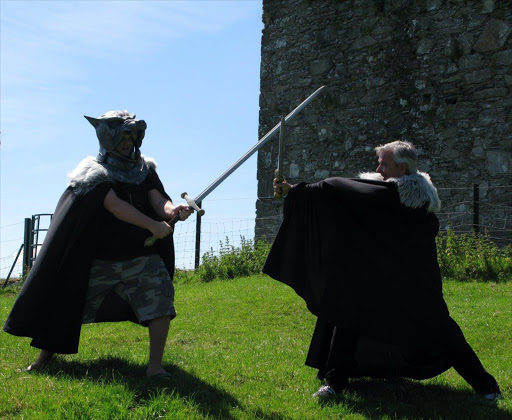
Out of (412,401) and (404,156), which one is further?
(404,156)

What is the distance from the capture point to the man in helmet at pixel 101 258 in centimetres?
477

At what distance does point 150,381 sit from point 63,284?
98 centimetres

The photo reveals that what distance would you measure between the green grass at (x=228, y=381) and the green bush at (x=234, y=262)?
3.76 meters

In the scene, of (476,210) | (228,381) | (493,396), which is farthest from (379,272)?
(476,210)

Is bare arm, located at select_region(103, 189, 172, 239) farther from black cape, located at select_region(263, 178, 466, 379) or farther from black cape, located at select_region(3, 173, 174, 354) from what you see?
black cape, located at select_region(263, 178, 466, 379)

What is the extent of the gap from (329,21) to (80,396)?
10.1 metres

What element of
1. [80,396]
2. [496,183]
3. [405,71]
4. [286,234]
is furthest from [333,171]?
[80,396]

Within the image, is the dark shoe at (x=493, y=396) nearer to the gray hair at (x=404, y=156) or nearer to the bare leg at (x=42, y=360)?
the gray hair at (x=404, y=156)

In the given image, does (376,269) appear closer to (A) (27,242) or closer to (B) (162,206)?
(B) (162,206)

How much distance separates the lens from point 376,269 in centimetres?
445

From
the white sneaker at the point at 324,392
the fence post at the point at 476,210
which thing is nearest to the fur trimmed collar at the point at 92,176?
the white sneaker at the point at 324,392

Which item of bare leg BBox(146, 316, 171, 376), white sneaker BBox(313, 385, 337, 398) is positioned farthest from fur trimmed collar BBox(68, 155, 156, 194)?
white sneaker BBox(313, 385, 337, 398)

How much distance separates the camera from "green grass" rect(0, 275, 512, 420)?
158 inches

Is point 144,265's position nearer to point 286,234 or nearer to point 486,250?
point 286,234
